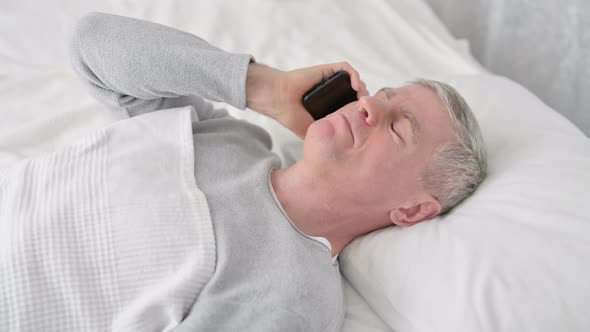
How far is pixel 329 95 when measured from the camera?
1.21 m

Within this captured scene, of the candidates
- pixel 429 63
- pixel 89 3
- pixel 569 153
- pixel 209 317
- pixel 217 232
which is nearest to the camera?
pixel 209 317

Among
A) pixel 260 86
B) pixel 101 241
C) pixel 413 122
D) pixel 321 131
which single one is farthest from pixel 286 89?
pixel 101 241

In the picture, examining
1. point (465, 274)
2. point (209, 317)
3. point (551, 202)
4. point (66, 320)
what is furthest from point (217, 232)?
point (551, 202)

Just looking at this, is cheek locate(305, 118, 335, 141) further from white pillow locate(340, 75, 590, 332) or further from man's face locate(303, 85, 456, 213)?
white pillow locate(340, 75, 590, 332)

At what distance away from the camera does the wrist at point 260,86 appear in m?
1.19

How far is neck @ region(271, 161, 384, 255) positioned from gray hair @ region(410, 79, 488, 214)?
16 cm

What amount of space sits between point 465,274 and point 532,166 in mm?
299

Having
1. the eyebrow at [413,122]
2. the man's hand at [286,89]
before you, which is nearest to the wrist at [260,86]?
the man's hand at [286,89]

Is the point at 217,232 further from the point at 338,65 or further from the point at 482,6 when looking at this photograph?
the point at 482,6

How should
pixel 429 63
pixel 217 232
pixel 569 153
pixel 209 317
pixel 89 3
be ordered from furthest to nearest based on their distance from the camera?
1. pixel 89 3
2. pixel 429 63
3. pixel 569 153
4. pixel 217 232
5. pixel 209 317

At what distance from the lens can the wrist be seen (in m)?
1.19

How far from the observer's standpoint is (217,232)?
1.04 m

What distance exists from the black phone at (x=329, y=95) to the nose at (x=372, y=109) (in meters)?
0.08

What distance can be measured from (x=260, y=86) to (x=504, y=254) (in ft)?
1.90
